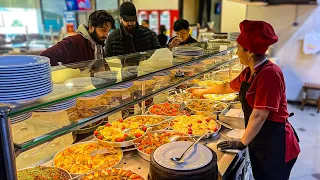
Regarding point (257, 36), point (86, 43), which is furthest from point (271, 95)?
point (86, 43)

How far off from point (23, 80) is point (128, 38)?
2898 millimetres

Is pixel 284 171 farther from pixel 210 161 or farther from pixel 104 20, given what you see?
pixel 104 20

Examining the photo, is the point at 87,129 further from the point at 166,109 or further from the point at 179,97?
the point at 179,97

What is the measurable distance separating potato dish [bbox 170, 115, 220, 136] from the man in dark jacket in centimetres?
175

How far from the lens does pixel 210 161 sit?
4.75ft

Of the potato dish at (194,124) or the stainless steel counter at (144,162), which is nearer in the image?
the stainless steel counter at (144,162)

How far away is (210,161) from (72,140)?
1.06 m

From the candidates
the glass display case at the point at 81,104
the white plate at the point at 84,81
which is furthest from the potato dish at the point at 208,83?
the white plate at the point at 84,81

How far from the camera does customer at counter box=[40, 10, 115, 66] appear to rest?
2809 millimetres

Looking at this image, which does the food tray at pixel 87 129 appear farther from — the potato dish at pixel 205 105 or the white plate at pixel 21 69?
the white plate at pixel 21 69

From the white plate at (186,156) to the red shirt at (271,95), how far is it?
582mm

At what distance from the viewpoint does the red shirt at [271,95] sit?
72.6 inches

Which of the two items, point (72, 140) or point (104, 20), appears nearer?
point (72, 140)

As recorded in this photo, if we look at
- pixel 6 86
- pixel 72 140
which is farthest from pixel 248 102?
pixel 6 86
